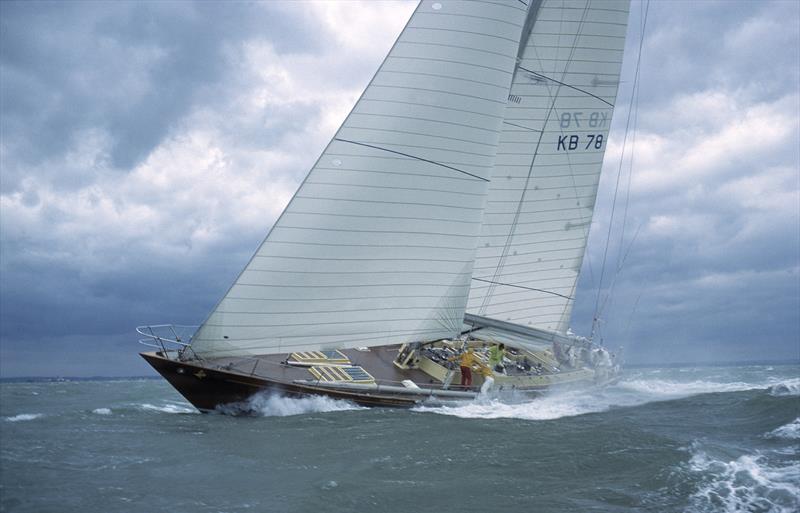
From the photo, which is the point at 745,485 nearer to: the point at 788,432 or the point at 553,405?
the point at 788,432

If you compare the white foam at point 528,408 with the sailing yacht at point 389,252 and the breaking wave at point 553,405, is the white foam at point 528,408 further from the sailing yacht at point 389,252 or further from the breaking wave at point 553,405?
the sailing yacht at point 389,252

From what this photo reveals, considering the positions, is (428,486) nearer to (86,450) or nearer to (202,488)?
(202,488)

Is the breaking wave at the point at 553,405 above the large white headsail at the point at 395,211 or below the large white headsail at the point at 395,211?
below

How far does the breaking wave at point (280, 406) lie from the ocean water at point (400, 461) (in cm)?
3

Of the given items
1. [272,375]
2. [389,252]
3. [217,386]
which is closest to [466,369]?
[389,252]

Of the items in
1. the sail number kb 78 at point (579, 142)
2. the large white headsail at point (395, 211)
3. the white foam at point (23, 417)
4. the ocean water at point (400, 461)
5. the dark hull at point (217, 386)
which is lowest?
the white foam at point (23, 417)

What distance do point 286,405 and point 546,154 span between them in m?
10.8

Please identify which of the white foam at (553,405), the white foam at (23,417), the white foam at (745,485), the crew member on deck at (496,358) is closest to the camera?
the white foam at (745,485)

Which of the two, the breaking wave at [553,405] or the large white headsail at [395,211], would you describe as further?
the breaking wave at [553,405]

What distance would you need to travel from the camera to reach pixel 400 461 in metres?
9.69

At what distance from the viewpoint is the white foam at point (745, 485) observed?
795cm

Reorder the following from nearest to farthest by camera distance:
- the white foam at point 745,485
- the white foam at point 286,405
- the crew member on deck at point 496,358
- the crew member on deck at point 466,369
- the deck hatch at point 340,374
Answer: the white foam at point 745,485, the white foam at point 286,405, the deck hatch at point 340,374, the crew member on deck at point 466,369, the crew member on deck at point 496,358

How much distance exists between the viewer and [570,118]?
18.9 m

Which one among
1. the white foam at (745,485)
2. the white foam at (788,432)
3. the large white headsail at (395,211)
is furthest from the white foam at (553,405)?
the white foam at (745,485)
